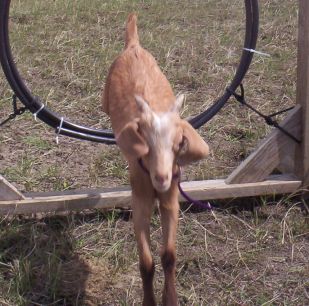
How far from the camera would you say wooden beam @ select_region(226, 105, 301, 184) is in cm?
361

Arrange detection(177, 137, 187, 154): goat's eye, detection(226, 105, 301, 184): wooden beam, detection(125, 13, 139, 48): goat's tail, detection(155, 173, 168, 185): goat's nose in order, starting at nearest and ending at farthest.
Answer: detection(155, 173, 168, 185): goat's nose < detection(177, 137, 187, 154): goat's eye < detection(125, 13, 139, 48): goat's tail < detection(226, 105, 301, 184): wooden beam

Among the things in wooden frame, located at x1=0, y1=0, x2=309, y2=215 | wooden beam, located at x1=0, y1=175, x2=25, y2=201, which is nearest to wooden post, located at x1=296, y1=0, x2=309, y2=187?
wooden frame, located at x1=0, y1=0, x2=309, y2=215

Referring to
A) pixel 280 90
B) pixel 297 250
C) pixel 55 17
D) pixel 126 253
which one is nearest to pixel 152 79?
pixel 126 253

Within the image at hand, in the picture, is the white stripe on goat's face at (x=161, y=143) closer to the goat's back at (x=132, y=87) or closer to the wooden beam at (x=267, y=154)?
the goat's back at (x=132, y=87)

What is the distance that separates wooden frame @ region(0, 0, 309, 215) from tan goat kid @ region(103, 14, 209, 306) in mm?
536

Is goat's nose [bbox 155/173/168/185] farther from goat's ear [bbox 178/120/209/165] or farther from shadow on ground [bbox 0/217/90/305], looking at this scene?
shadow on ground [bbox 0/217/90/305]

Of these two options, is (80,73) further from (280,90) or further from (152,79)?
(152,79)

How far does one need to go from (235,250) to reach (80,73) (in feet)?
8.89

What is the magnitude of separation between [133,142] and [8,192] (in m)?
1.36

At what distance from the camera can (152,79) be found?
2961mm

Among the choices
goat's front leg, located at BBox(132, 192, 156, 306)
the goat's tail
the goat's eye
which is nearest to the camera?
the goat's eye

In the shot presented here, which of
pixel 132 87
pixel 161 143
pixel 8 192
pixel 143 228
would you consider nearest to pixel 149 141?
pixel 161 143

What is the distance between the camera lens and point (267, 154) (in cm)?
364

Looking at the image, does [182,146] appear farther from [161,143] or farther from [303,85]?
[303,85]
